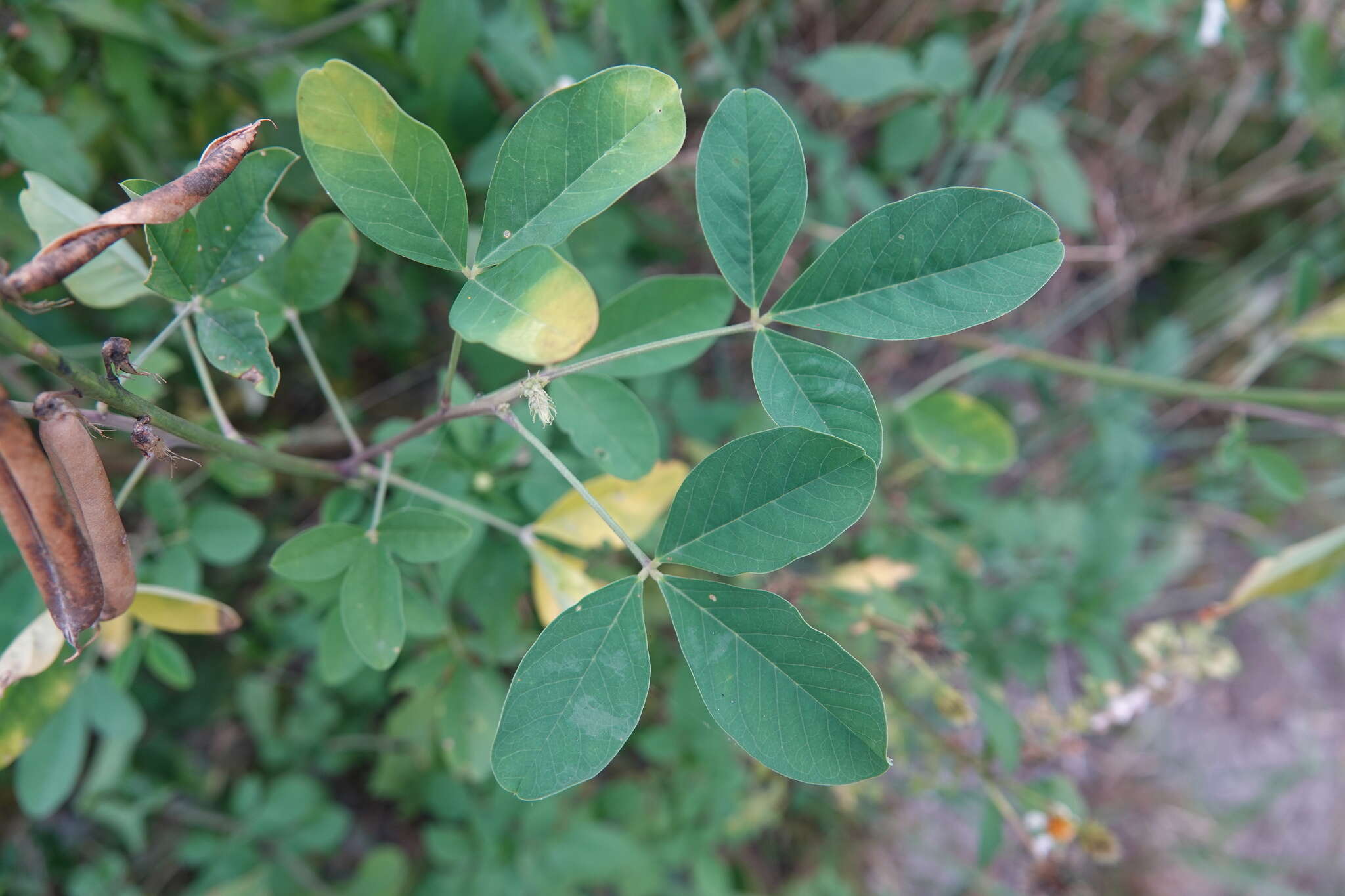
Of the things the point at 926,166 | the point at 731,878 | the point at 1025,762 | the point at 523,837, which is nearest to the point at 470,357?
the point at 523,837

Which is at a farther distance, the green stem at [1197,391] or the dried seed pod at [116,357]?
the green stem at [1197,391]

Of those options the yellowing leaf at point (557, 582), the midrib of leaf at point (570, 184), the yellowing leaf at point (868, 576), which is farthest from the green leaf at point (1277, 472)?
the midrib of leaf at point (570, 184)

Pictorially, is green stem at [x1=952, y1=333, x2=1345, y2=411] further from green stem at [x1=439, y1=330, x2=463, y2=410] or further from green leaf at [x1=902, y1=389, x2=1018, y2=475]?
green stem at [x1=439, y1=330, x2=463, y2=410]

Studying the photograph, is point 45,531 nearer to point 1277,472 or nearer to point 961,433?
point 961,433

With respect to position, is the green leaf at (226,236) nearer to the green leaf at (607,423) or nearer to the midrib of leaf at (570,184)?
the midrib of leaf at (570,184)

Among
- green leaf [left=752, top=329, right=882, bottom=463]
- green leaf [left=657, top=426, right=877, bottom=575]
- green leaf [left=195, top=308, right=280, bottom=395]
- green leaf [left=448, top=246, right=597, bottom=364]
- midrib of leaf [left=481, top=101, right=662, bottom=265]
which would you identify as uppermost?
midrib of leaf [left=481, top=101, right=662, bottom=265]

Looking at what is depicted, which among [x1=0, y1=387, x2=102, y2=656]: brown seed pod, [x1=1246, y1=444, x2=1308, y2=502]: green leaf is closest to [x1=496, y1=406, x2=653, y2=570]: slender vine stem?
[x1=0, y1=387, x2=102, y2=656]: brown seed pod
